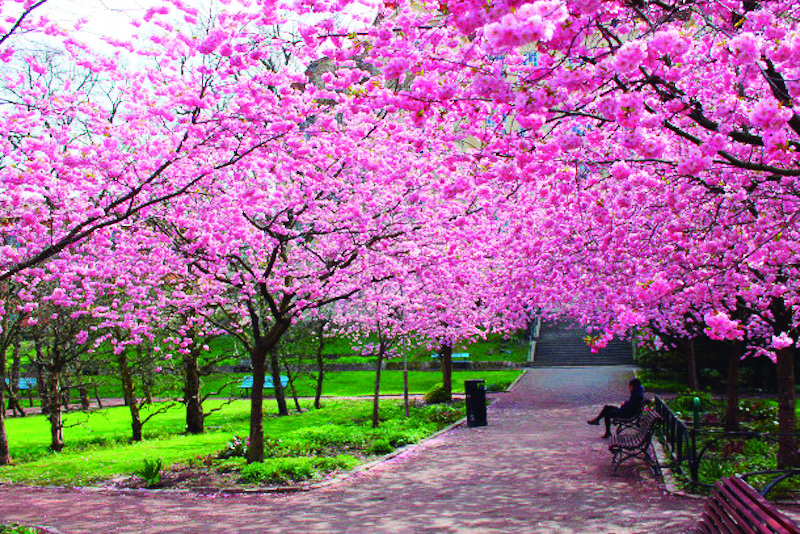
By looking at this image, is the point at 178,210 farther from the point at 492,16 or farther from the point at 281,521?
the point at 492,16

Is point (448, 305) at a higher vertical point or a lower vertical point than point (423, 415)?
higher

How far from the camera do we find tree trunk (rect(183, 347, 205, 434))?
18.8 meters

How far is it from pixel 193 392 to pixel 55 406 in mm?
3857

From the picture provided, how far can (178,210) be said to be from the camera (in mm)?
11008

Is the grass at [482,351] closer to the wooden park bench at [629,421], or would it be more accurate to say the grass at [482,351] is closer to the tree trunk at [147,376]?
the tree trunk at [147,376]

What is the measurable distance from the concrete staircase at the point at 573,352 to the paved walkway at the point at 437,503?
2363 cm

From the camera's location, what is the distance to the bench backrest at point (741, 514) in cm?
354

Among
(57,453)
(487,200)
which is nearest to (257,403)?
(487,200)

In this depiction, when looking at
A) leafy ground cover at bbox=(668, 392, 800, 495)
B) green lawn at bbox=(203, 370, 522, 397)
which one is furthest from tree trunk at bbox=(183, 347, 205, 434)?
leafy ground cover at bbox=(668, 392, 800, 495)

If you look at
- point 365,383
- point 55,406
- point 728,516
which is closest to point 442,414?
point 55,406

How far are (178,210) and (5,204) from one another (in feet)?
8.27

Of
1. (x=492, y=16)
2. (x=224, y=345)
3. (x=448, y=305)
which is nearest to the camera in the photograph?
(x=492, y=16)

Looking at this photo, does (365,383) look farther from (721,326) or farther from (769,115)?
(769,115)

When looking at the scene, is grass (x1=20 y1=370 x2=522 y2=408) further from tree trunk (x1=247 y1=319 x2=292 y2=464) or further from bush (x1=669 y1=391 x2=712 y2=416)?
tree trunk (x1=247 y1=319 x2=292 y2=464)
